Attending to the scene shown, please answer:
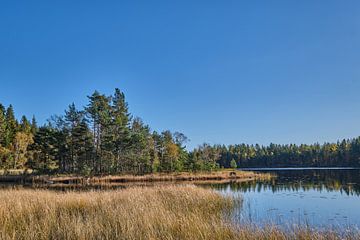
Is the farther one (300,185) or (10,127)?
(10,127)

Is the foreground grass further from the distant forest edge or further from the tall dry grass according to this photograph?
the distant forest edge

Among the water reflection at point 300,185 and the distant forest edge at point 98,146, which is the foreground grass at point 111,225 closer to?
the water reflection at point 300,185

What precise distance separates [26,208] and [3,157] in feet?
193

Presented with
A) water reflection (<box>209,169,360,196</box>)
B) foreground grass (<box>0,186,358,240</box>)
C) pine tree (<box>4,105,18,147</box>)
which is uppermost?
pine tree (<box>4,105,18,147</box>)

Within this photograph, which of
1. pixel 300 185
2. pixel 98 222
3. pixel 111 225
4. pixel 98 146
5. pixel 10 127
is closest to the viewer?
pixel 111 225

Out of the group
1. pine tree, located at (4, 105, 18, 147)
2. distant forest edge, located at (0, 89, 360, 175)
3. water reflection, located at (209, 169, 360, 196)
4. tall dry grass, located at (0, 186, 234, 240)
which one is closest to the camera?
tall dry grass, located at (0, 186, 234, 240)

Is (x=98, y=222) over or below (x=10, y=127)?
below

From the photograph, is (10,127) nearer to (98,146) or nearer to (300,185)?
(98,146)

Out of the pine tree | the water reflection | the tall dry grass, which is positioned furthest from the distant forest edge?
the tall dry grass

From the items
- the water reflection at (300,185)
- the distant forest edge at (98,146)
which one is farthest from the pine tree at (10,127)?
the water reflection at (300,185)

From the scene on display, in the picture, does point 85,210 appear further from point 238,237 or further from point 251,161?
point 251,161

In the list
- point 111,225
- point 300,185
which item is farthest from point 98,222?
point 300,185

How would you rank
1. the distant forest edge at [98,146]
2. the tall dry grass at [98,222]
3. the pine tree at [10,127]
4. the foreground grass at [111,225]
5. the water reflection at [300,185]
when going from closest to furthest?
1. the foreground grass at [111,225]
2. the tall dry grass at [98,222]
3. the water reflection at [300,185]
4. the distant forest edge at [98,146]
5. the pine tree at [10,127]

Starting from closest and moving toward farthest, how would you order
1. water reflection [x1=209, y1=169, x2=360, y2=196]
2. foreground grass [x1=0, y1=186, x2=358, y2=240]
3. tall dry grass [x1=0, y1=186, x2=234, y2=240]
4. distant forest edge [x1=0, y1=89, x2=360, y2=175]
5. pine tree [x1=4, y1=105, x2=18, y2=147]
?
foreground grass [x1=0, y1=186, x2=358, y2=240] → tall dry grass [x1=0, y1=186, x2=234, y2=240] → water reflection [x1=209, y1=169, x2=360, y2=196] → distant forest edge [x1=0, y1=89, x2=360, y2=175] → pine tree [x1=4, y1=105, x2=18, y2=147]
